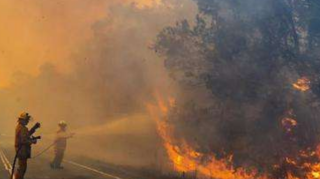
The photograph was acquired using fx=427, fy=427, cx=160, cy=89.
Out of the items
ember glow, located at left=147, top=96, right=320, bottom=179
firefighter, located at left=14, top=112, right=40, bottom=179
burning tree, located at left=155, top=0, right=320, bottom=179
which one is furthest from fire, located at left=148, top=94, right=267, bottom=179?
firefighter, located at left=14, top=112, right=40, bottom=179

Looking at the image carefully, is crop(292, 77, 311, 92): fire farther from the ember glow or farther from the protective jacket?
the protective jacket

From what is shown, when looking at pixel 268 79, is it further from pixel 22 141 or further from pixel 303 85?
pixel 22 141

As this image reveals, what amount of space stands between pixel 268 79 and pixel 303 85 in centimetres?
137

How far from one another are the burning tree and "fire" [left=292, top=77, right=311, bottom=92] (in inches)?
1.5

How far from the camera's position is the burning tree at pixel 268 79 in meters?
16.8

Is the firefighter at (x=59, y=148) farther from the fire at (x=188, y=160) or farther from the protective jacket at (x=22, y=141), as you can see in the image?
the protective jacket at (x=22, y=141)

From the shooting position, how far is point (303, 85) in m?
16.8

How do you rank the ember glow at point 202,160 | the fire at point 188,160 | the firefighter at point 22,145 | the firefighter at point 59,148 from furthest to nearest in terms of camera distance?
the fire at point 188,160 → the firefighter at point 59,148 → the ember glow at point 202,160 → the firefighter at point 22,145

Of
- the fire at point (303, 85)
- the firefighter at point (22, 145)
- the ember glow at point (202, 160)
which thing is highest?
the fire at point (303, 85)

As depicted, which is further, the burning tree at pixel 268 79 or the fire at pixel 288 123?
the fire at pixel 288 123

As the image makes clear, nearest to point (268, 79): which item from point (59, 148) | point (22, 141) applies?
point (59, 148)

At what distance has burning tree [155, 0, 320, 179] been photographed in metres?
16.8

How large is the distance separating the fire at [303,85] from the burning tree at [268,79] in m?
0.04

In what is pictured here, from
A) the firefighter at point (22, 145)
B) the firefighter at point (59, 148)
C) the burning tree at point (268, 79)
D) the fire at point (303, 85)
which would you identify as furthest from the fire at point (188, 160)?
the firefighter at point (22, 145)
